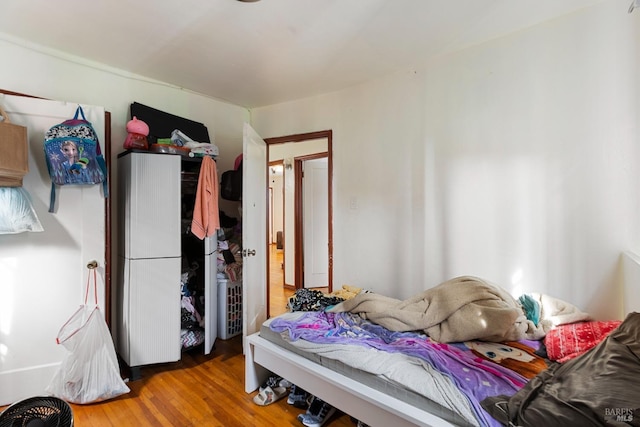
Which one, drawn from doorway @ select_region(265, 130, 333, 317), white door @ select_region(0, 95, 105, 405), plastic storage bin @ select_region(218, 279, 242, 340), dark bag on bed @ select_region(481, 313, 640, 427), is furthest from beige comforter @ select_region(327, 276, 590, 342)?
doorway @ select_region(265, 130, 333, 317)

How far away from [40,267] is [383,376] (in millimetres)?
2279

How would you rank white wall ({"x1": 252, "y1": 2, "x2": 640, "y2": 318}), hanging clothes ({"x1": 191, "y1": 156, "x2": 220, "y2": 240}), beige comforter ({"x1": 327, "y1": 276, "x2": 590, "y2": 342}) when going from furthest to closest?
hanging clothes ({"x1": 191, "y1": 156, "x2": 220, "y2": 240})
white wall ({"x1": 252, "y1": 2, "x2": 640, "y2": 318})
beige comforter ({"x1": 327, "y1": 276, "x2": 590, "y2": 342})

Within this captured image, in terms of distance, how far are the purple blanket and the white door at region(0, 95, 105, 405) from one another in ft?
4.81

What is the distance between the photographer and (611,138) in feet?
5.95

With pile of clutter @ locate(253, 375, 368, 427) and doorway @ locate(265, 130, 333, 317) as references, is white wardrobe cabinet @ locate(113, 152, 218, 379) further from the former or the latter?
doorway @ locate(265, 130, 333, 317)

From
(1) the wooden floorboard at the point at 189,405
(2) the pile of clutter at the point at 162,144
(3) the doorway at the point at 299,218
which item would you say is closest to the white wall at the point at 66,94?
(2) the pile of clutter at the point at 162,144

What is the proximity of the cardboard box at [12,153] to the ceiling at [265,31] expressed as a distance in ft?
2.35

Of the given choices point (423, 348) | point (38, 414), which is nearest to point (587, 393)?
point (423, 348)

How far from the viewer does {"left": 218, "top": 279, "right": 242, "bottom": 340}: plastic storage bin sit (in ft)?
9.71

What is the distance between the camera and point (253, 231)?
9.07 ft

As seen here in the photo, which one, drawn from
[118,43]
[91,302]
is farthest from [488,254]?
[118,43]

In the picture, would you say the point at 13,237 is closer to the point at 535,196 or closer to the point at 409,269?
the point at 409,269

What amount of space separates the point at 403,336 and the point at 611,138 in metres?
1.71

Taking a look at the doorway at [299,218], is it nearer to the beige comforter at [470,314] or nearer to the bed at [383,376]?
the bed at [383,376]
